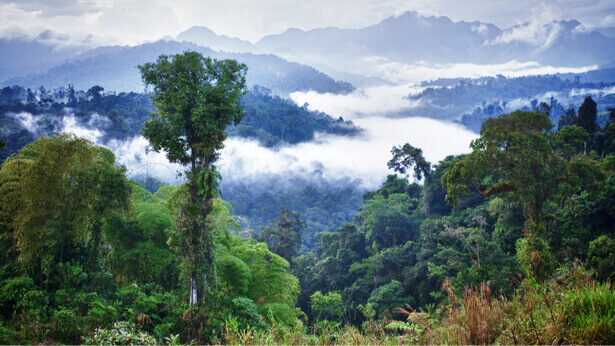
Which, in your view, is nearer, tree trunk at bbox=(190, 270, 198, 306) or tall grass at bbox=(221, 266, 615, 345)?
tall grass at bbox=(221, 266, 615, 345)

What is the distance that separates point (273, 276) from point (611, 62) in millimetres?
240522

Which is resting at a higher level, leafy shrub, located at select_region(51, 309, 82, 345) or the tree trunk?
leafy shrub, located at select_region(51, 309, 82, 345)

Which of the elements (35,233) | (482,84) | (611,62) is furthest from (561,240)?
(611,62)

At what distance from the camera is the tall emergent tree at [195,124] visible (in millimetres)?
7355

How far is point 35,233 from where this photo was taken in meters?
6.02

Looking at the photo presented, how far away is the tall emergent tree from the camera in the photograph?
24.1 feet

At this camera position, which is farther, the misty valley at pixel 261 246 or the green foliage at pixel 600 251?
the green foliage at pixel 600 251

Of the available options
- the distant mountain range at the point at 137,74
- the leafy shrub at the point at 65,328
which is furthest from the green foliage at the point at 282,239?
the distant mountain range at the point at 137,74

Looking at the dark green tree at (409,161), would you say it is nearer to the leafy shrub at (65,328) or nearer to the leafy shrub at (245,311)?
the leafy shrub at (245,311)

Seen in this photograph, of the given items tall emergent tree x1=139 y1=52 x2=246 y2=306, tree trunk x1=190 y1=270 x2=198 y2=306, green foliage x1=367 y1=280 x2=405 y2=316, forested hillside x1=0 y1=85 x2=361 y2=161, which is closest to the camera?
tall emergent tree x1=139 y1=52 x2=246 y2=306

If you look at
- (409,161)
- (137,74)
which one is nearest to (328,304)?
(409,161)

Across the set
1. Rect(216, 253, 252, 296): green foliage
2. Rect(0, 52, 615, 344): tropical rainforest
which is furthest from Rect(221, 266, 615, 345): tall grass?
Rect(216, 253, 252, 296): green foliage

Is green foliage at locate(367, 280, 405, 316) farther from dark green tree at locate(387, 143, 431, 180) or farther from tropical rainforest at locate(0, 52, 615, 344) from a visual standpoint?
dark green tree at locate(387, 143, 431, 180)

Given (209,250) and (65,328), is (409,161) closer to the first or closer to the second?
(209,250)
